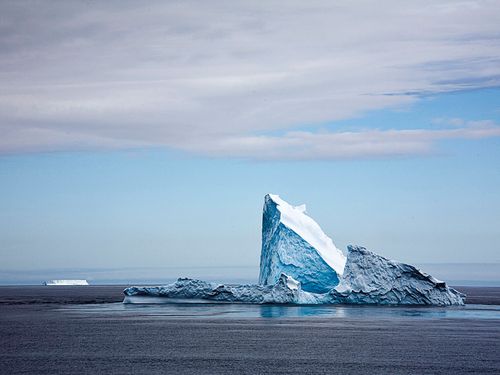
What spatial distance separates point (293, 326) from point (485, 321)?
10.6 meters

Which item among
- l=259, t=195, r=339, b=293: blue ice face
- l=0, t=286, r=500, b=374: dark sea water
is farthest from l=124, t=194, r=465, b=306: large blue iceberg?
l=0, t=286, r=500, b=374: dark sea water

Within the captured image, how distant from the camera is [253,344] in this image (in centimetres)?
2939

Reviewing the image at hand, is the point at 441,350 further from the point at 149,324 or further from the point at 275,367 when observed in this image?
the point at 149,324

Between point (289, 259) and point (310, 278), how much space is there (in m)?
2.56

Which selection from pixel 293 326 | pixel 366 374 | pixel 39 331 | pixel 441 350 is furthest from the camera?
pixel 293 326

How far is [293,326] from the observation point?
123 ft

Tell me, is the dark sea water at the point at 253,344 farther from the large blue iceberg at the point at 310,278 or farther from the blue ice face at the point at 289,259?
the blue ice face at the point at 289,259

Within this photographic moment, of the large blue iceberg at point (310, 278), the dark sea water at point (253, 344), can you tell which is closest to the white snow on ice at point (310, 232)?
the large blue iceberg at point (310, 278)

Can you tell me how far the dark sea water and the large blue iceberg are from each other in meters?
2.56

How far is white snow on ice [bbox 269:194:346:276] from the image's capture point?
1997 inches

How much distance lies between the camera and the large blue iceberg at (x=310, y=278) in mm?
46938

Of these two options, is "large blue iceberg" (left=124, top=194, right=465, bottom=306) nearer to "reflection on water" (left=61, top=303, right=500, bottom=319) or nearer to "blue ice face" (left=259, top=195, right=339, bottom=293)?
"blue ice face" (left=259, top=195, right=339, bottom=293)

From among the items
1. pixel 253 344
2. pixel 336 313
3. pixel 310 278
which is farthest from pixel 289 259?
pixel 253 344

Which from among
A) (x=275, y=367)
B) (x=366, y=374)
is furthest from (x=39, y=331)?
(x=366, y=374)
